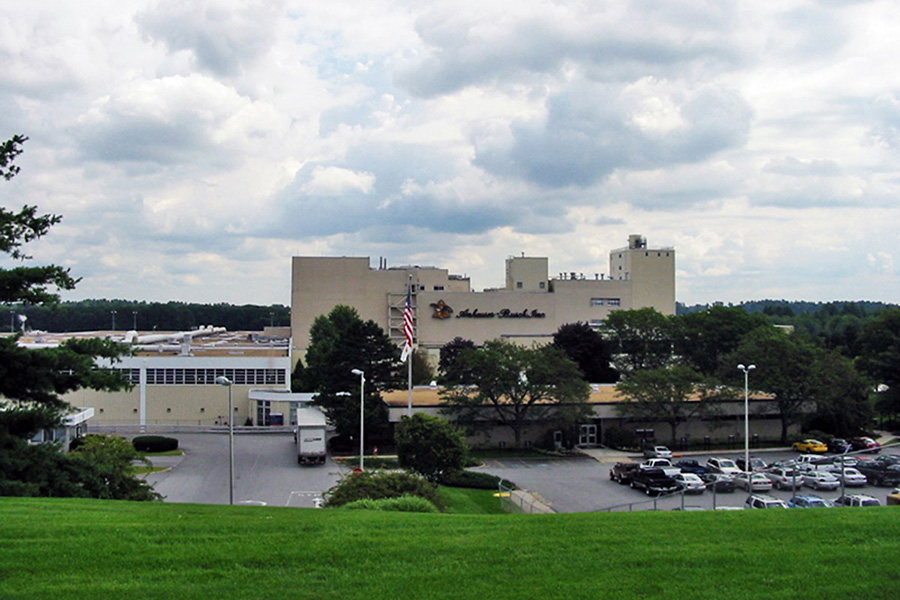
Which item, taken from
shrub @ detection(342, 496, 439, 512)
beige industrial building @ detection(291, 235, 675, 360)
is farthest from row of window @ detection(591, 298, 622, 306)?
shrub @ detection(342, 496, 439, 512)

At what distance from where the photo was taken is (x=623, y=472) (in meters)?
38.3

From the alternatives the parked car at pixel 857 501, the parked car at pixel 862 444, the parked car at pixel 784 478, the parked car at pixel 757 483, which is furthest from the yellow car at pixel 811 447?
the parked car at pixel 857 501

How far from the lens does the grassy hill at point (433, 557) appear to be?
9.27 metres

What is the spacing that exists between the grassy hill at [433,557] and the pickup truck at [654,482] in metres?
22.4

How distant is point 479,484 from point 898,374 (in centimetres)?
3652

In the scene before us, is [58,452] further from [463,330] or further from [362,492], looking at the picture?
[463,330]

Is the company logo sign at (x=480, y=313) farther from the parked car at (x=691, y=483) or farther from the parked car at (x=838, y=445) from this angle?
the parked car at (x=691, y=483)

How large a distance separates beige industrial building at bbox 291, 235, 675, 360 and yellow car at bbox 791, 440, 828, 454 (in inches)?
1760

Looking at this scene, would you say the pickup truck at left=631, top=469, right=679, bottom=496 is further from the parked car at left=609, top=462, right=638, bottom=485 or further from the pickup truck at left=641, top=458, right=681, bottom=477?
the parked car at left=609, top=462, right=638, bottom=485

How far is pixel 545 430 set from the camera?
51.7m

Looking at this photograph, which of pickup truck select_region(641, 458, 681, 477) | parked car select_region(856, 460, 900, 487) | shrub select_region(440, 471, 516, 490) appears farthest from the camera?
shrub select_region(440, 471, 516, 490)

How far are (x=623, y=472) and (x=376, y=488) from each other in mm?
19023

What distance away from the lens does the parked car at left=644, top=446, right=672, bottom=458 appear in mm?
47037

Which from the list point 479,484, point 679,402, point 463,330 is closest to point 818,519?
point 479,484
